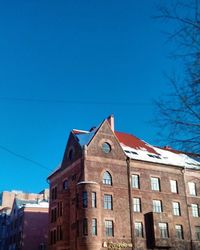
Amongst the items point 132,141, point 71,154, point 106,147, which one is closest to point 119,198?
point 106,147

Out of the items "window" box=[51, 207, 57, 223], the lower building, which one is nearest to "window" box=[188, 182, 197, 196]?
"window" box=[51, 207, 57, 223]

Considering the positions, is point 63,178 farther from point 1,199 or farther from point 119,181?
point 1,199

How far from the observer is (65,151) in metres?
46.6

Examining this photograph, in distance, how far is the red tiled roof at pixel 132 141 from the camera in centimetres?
4816

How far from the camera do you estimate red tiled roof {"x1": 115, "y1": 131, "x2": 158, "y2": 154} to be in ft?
158

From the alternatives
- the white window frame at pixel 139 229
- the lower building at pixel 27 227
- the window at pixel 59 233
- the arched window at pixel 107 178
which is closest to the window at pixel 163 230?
the white window frame at pixel 139 229

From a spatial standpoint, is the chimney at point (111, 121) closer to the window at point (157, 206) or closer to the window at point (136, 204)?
the window at point (136, 204)

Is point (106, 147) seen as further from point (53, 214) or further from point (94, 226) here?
point (53, 214)

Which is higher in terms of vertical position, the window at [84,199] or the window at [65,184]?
the window at [65,184]

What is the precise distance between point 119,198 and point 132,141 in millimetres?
11006

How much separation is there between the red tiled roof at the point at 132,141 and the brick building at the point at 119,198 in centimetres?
31

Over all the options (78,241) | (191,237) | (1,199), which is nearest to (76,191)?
(78,241)

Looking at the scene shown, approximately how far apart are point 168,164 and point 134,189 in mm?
6398

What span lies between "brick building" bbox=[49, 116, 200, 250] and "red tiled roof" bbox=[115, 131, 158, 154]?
31 cm
